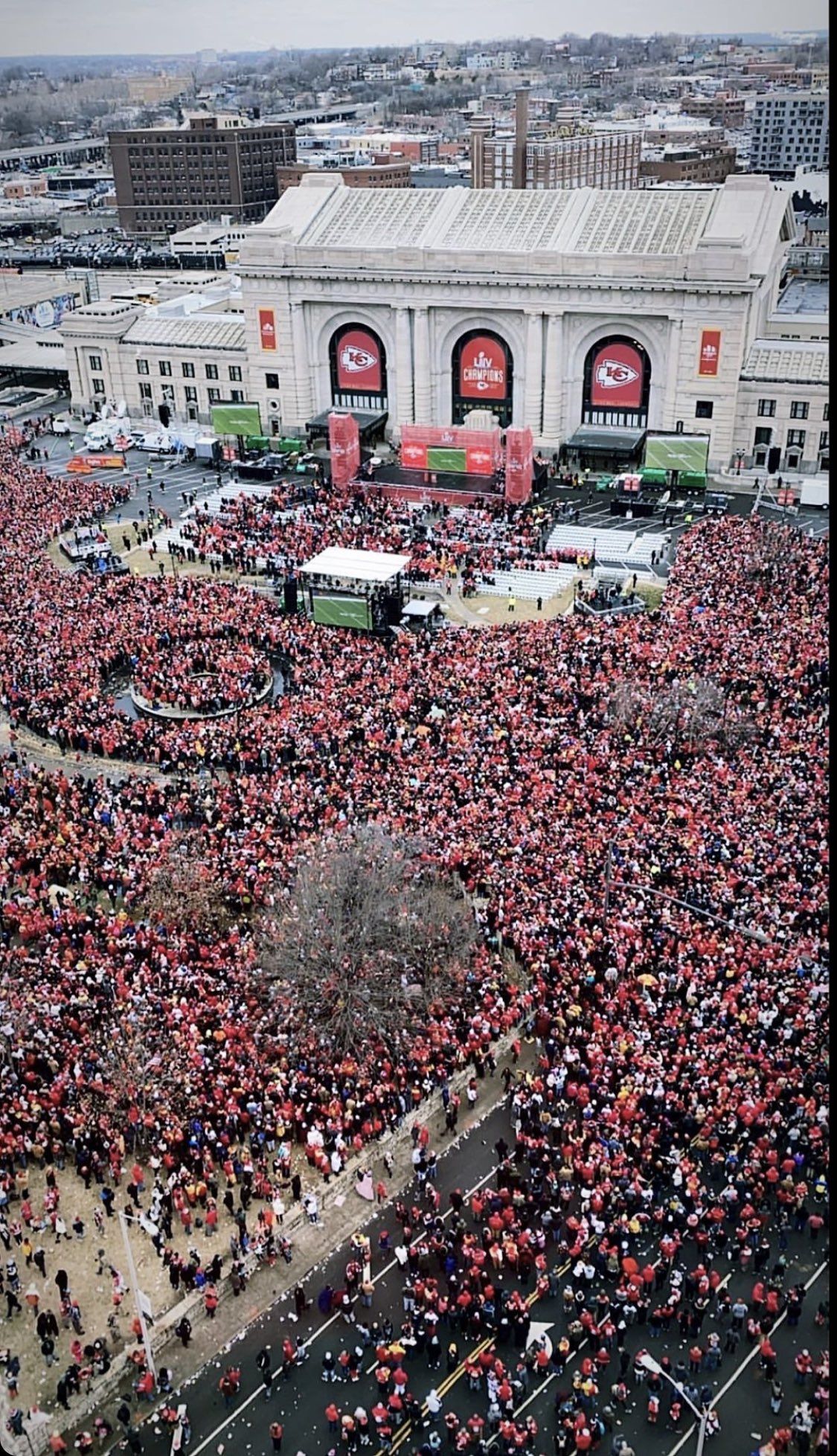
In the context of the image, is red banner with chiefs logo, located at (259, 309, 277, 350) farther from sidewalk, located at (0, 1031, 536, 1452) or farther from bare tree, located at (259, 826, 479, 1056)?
sidewalk, located at (0, 1031, 536, 1452)

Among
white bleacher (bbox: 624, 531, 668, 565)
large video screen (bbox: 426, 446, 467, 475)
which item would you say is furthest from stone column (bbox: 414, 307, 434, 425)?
white bleacher (bbox: 624, 531, 668, 565)

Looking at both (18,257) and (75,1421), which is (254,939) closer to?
(75,1421)

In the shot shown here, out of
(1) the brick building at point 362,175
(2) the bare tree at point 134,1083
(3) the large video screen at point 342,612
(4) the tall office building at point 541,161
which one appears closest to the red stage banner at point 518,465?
(3) the large video screen at point 342,612

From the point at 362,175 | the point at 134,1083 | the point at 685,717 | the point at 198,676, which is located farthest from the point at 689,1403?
the point at 362,175

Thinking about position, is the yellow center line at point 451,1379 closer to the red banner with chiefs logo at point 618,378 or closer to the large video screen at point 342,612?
the large video screen at point 342,612

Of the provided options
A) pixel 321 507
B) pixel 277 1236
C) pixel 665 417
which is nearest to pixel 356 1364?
pixel 277 1236

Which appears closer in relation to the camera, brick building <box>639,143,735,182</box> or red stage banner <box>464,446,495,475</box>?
red stage banner <box>464,446,495,475</box>
